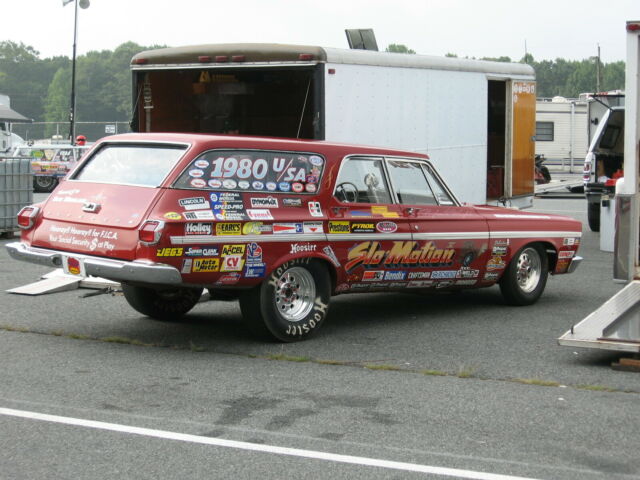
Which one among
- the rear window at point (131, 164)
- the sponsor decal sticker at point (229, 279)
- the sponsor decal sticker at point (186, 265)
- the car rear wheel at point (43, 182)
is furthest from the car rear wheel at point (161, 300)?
the car rear wheel at point (43, 182)

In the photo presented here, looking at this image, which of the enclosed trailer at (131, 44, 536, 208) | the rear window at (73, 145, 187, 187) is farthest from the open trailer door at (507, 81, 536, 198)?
the rear window at (73, 145, 187, 187)

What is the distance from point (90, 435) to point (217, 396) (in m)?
1.08

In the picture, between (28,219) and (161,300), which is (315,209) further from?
(28,219)

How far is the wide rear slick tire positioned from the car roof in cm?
94

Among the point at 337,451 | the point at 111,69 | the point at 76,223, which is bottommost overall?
the point at 337,451

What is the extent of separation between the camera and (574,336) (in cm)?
746

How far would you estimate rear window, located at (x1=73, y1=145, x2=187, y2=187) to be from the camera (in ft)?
25.6

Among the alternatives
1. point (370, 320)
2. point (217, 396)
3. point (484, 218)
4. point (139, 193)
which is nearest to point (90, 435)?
point (217, 396)

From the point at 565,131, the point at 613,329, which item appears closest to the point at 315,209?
the point at 613,329

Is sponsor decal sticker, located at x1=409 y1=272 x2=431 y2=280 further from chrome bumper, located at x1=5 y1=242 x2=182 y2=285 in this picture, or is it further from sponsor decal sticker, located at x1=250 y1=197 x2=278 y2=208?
chrome bumper, located at x1=5 y1=242 x2=182 y2=285

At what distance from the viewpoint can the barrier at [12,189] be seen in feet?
55.8

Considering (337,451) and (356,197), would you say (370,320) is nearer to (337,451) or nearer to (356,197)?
(356,197)

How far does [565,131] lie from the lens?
35.7 metres

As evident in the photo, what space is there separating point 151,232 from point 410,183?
9.16 feet
